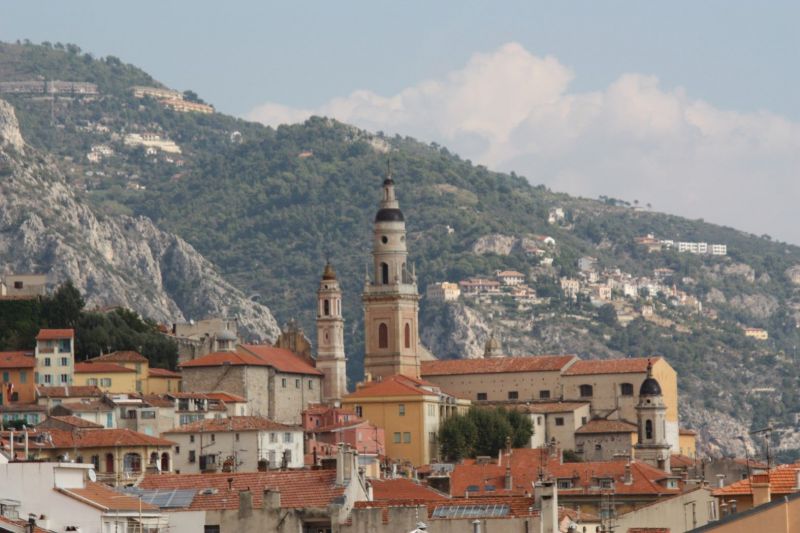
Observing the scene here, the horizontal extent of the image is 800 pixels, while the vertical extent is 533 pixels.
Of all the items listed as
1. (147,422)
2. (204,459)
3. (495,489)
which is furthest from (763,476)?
(147,422)

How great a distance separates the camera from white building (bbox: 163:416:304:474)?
4640 inches

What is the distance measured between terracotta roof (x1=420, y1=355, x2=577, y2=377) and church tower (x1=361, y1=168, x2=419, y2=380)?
1.72m

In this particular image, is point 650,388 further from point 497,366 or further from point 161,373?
point 161,373

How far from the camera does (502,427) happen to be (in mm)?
161375

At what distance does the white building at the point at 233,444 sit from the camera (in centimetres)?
11786

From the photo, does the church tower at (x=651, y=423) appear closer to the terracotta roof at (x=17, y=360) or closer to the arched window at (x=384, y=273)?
the arched window at (x=384, y=273)

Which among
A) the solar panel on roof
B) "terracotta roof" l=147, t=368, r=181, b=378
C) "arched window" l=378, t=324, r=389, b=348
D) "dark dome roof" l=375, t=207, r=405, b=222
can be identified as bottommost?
the solar panel on roof

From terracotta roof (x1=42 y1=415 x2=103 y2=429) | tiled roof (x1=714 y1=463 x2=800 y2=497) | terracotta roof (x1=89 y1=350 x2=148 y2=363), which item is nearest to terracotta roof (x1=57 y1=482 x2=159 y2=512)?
tiled roof (x1=714 y1=463 x2=800 y2=497)

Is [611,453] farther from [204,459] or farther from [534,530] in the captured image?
[534,530]

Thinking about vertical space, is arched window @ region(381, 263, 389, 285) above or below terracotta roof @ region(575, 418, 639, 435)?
above

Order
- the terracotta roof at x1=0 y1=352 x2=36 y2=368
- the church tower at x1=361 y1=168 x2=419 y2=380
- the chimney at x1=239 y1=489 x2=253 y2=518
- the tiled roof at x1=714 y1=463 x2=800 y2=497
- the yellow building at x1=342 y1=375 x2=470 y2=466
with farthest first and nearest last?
the church tower at x1=361 y1=168 x2=419 y2=380, the yellow building at x1=342 y1=375 x2=470 y2=466, the terracotta roof at x1=0 y1=352 x2=36 y2=368, the chimney at x1=239 y1=489 x2=253 y2=518, the tiled roof at x1=714 y1=463 x2=800 y2=497

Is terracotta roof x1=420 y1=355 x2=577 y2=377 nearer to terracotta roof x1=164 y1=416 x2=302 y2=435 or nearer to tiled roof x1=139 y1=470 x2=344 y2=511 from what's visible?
terracotta roof x1=164 y1=416 x2=302 y2=435

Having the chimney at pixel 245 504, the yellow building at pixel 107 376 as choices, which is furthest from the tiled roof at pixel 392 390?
the chimney at pixel 245 504

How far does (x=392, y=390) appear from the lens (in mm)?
164875
